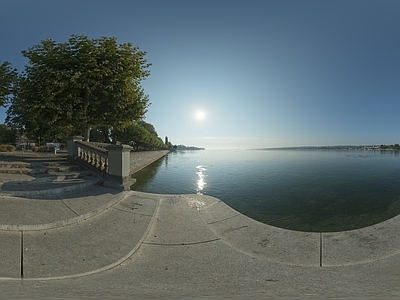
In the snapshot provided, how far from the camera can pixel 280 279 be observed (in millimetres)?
3709

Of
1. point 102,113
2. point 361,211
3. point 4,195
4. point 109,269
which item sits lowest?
point 361,211

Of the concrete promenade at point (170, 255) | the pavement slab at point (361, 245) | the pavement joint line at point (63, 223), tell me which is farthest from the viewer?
the pavement joint line at point (63, 223)

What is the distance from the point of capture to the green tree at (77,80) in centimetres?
1083

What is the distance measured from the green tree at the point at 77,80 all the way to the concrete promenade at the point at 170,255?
5682mm

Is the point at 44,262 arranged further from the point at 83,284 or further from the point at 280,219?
the point at 280,219

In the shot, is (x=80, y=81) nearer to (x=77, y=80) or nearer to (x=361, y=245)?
(x=77, y=80)

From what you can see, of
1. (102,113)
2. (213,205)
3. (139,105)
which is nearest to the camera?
(213,205)

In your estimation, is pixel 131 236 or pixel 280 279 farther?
pixel 131 236

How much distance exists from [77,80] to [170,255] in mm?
9931

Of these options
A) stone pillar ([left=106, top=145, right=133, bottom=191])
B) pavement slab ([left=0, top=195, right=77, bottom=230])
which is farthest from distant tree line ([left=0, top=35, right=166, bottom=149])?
pavement slab ([left=0, top=195, right=77, bottom=230])

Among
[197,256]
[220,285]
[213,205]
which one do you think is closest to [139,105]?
[213,205]

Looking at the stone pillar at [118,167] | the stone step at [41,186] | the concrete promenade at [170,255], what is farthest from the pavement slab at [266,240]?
the stone step at [41,186]

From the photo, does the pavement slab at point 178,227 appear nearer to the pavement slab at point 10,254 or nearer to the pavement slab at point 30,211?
the pavement slab at point 30,211

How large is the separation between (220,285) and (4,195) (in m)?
6.47
